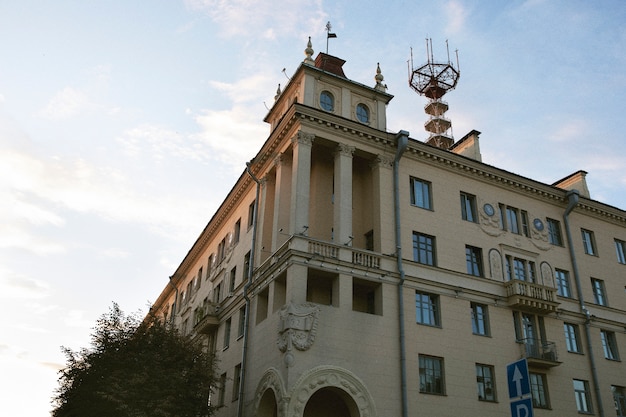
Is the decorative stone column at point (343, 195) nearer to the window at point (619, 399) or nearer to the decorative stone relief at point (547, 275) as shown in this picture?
→ the decorative stone relief at point (547, 275)

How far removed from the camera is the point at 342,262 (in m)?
26.7

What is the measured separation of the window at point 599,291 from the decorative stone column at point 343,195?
17803 millimetres

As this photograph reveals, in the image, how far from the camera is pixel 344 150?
29781 mm

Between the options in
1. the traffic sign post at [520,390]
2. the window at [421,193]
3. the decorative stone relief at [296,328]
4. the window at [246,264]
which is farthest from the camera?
the window at [246,264]

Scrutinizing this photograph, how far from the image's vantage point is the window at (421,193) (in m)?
31.0

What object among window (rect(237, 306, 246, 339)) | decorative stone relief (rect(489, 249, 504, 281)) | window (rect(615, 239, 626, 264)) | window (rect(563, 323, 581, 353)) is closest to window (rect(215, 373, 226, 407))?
window (rect(237, 306, 246, 339))

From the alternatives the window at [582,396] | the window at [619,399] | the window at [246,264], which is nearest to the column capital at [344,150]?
the window at [246,264]

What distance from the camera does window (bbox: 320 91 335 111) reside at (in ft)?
104

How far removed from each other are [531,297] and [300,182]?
554 inches

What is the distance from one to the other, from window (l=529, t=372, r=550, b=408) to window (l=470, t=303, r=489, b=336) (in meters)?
3.34

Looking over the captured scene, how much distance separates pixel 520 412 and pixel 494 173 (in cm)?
2292

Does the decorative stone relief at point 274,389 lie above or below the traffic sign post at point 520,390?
above

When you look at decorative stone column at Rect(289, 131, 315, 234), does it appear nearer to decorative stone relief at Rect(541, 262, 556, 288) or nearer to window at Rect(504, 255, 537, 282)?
window at Rect(504, 255, 537, 282)

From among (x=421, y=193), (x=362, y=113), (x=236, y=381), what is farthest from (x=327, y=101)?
(x=236, y=381)
